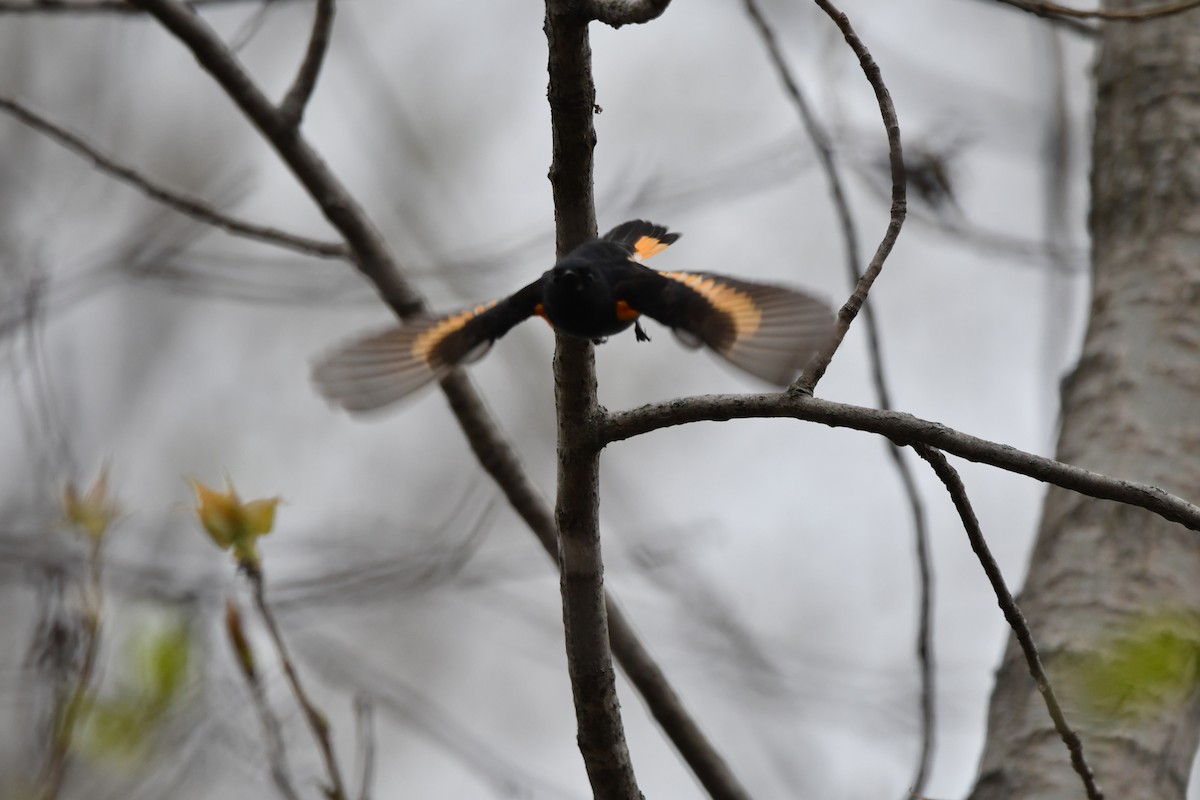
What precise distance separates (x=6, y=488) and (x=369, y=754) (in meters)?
3.36

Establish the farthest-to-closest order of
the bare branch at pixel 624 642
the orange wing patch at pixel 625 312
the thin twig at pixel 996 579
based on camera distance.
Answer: the bare branch at pixel 624 642
the orange wing patch at pixel 625 312
the thin twig at pixel 996 579

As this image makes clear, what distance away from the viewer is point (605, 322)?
148cm

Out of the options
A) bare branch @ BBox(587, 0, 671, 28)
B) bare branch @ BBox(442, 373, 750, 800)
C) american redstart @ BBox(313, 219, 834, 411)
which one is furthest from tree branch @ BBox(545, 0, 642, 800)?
bare branch @ BBox(442, 373, 750, 800)

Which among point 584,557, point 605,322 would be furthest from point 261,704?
point 605,322

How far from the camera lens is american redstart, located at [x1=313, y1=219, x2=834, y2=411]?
4.85ft

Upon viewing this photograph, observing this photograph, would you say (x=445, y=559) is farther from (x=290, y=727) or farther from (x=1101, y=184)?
(x=1101, y=184)

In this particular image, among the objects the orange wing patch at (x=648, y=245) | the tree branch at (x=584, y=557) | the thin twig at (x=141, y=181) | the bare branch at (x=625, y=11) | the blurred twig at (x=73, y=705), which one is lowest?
the blurred twig at (x=73, y=705)

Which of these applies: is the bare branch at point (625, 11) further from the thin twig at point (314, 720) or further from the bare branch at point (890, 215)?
the thin twig at point (314, 720)

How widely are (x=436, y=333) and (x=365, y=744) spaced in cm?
79

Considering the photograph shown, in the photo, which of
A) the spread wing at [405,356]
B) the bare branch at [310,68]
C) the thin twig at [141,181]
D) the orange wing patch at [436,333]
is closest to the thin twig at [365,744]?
the spread wing at [405,356]

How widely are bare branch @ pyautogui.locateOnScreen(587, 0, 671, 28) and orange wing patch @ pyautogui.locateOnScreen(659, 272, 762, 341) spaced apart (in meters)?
0.51

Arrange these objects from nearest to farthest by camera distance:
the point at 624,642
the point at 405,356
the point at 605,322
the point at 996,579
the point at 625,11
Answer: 1. the point at 625,11
2. the point at 996,579
3. the point at 605,322
4. the point at 405,356
5. the point at 624,642

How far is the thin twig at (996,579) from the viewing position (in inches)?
50.8

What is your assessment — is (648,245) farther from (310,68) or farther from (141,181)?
(141,181)
